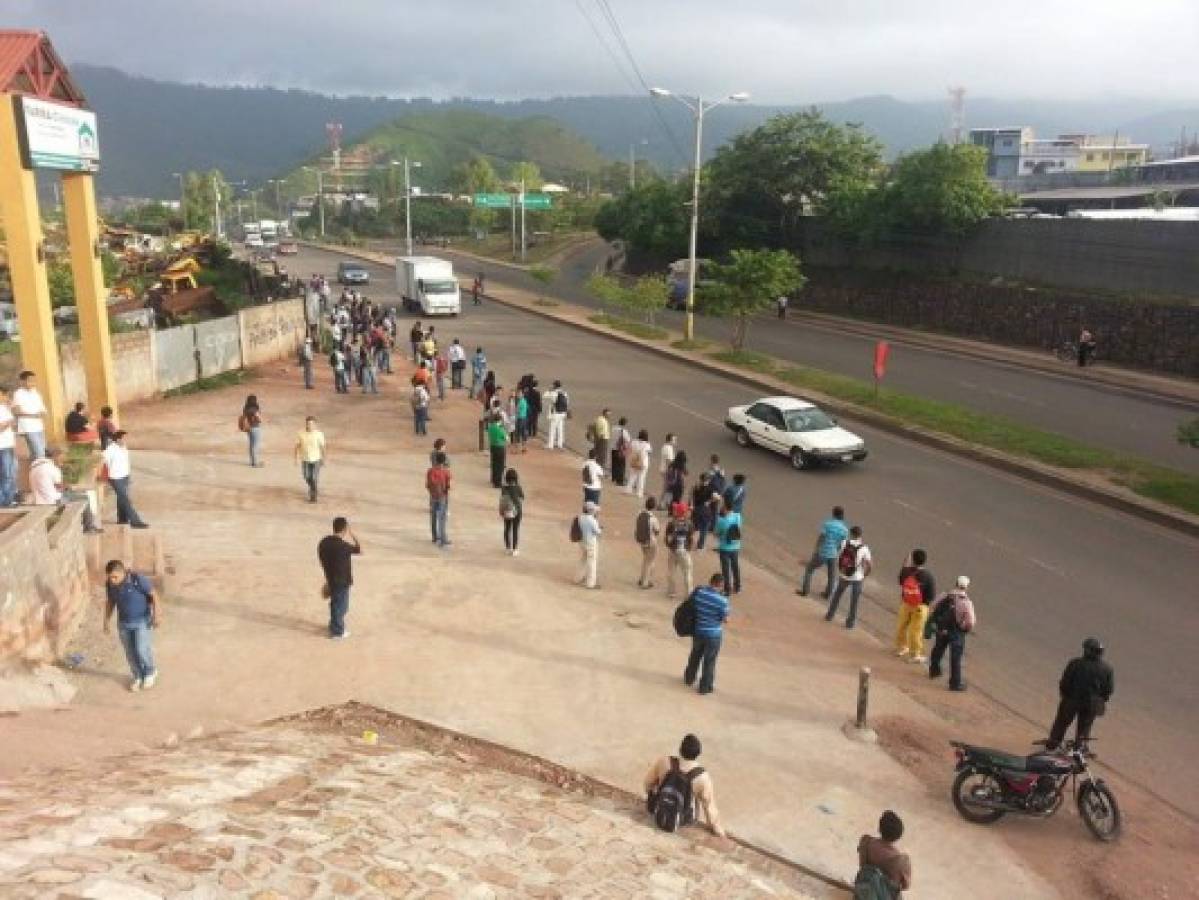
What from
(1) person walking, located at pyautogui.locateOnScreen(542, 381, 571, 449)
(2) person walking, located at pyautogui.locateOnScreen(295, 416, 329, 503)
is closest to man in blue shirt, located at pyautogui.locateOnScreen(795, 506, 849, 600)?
(2) person walking, located at pyautogui.locateOnScreen(295, 416, 329, 503)

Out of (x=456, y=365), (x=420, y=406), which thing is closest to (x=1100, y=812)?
(x=420, y=406)

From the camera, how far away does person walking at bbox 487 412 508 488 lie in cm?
1714

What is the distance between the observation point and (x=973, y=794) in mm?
8406

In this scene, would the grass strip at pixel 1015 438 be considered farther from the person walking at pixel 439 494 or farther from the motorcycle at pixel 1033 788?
the person walking at pixel 439 494

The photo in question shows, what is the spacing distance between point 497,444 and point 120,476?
20.9ft

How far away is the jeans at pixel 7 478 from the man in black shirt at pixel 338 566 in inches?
214

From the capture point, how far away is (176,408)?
23000 mm

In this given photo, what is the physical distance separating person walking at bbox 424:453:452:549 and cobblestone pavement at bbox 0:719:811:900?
546cm

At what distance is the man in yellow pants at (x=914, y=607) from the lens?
36.2 ft

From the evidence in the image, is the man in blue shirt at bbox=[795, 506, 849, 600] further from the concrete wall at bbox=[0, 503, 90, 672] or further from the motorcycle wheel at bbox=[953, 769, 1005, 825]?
the concrete wall at bbox=[0, 503, 90, 672]

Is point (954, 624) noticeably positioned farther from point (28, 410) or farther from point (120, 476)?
point (28, 410)

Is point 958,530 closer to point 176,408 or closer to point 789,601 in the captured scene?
point 789,601

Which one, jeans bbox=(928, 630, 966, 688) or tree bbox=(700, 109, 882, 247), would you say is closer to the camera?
jeans bbox=(928, 630, 966, 688)

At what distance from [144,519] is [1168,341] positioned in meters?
30.1
